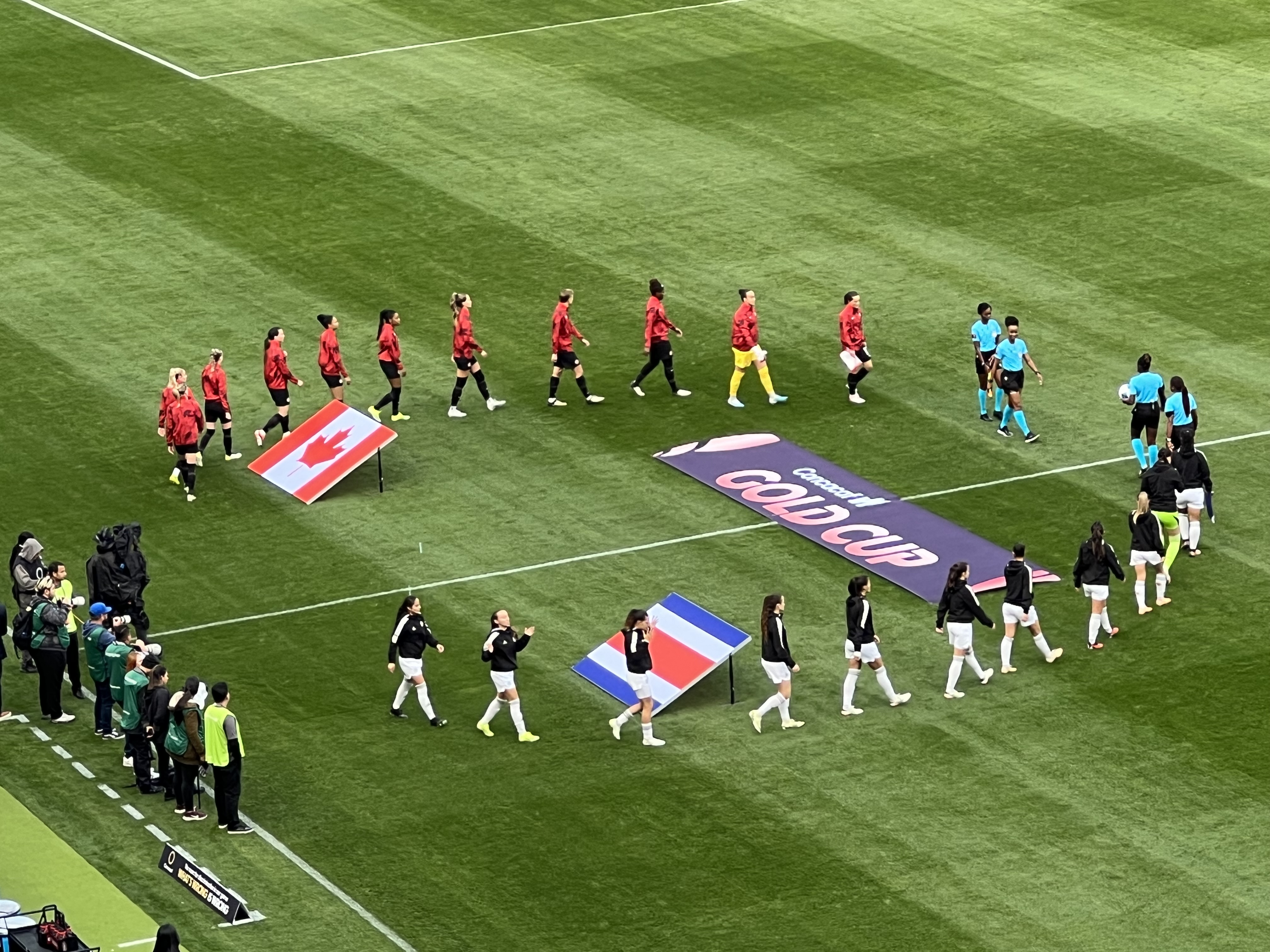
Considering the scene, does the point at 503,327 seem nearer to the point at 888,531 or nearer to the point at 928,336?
the point at 928,336

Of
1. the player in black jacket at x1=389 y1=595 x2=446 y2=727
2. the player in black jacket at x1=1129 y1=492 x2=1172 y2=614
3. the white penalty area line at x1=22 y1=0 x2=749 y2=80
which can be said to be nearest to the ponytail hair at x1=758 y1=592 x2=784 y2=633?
the player in black jacket at x1=389 y1=595 x2=446 y2=727

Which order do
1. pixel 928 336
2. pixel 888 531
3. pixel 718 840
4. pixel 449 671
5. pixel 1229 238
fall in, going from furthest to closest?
pixel 1229 238
pixel 928 336
pixel 888 531
pixel 449 671
pixel 718 840

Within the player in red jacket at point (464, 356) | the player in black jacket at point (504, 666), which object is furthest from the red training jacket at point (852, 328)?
the player in black jacket at point (504, 666)

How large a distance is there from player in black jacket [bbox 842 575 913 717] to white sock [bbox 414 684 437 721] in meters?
4.91

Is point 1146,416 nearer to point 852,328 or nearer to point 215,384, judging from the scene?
point 852,328

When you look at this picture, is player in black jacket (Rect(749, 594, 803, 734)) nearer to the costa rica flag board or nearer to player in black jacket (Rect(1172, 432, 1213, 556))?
the costa rica flag board

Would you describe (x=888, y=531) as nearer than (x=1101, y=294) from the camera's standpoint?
Answer: Yes

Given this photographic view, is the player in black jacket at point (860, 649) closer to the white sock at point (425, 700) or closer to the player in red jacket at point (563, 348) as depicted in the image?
the white sock at point (425, 700)

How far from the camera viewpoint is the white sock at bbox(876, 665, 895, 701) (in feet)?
104

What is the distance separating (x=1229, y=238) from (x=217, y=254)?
18.4 metres

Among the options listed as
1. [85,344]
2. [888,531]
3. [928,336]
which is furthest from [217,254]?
[888,531]

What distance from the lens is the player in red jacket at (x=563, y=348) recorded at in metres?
40.8

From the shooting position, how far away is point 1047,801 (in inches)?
1164

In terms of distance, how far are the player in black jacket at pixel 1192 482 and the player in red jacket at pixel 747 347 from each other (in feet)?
24.8
